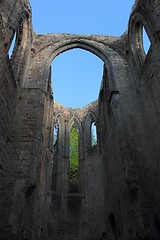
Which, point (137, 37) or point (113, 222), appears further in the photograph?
point (137, 37)

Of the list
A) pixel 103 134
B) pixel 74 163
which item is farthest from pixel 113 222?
pixel 74 163

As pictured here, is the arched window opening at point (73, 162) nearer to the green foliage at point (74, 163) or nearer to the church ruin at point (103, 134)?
the green foliage at point (74, 163)

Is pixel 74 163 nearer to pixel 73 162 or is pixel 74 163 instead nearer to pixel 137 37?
pixel 73 162

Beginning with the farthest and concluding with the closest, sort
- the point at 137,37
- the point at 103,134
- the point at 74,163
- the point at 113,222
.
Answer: the point at 74,163 → the point at 103,134 → the point at 137,37 → the point at 113,222

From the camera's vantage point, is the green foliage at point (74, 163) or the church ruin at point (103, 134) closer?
the church ruin at point (103, 134)

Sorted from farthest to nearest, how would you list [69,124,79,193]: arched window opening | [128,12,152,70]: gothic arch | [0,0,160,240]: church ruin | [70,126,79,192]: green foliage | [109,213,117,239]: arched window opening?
[70,126,79,192]: green foliage < [69,124,79,193]: arched window opening < [128,12,152,70]: gothic arch < [109,213,117,239]: arched window opening < [0,0,160,240]: church ruin

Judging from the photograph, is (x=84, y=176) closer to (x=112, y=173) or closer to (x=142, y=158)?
(x=112, y=173)

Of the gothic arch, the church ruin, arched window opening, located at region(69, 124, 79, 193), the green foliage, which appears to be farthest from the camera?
the green foliage

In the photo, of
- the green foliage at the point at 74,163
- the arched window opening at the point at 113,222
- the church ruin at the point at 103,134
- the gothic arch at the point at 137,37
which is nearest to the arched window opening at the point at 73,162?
the green foliage at the point at 74,163

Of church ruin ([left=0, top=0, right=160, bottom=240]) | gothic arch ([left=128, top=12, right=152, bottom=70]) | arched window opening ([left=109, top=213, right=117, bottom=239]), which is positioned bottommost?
arched window opening ([left=109, top=213, right=117, bottom=239])

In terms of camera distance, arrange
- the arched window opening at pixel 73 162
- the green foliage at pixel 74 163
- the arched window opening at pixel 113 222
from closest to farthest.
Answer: the arched window opening at pixel 113 222 → the arched window opening at pixel 73 162 → the green foliage at pixel 74 163

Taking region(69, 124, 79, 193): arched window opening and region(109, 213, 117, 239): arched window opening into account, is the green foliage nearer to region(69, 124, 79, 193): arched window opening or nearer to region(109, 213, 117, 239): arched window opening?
region(69, 124, 79, 193): arched window opening

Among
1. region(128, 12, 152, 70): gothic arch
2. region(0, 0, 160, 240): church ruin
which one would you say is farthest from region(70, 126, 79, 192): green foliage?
region(128, 12, 152, 70): gothic arch

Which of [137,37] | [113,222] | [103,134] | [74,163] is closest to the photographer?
[113,222]
